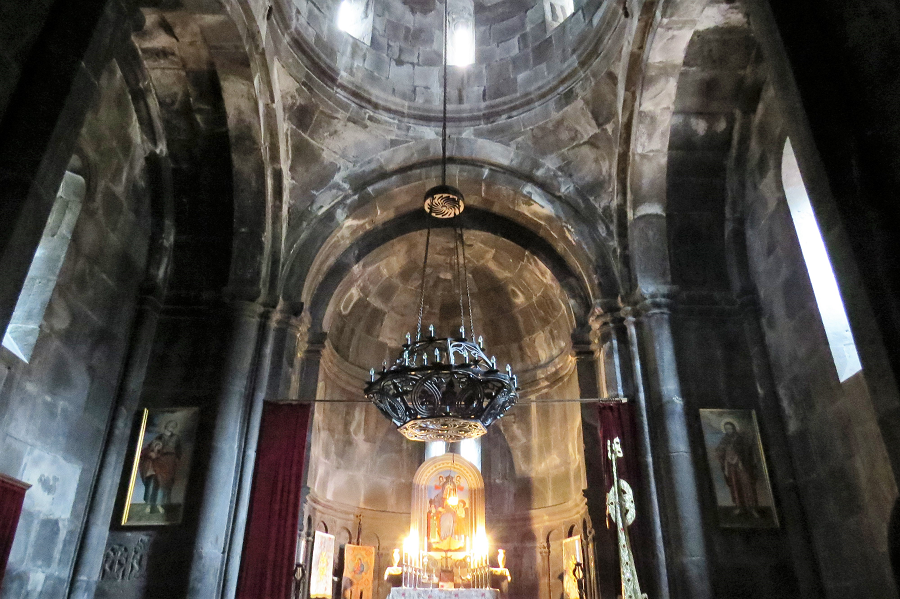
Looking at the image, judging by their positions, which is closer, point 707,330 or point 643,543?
point 643,543

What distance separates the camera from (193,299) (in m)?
9.44

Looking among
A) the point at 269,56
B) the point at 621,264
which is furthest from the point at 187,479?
the point at 621,264

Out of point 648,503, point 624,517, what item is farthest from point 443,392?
point 648,503

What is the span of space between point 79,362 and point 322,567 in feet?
17.3

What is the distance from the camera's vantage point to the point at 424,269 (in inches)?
384

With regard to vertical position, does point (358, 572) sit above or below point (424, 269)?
below

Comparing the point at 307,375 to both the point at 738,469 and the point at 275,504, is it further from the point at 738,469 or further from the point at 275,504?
the point at 738,469

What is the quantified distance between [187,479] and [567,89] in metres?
7.98

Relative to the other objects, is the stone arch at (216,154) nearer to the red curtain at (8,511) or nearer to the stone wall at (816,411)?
the red curtain at (8,511)

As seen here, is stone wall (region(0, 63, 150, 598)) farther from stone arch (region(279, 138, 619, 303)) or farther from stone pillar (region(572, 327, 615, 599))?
stone pillar (region(572, 327, 615, 599))

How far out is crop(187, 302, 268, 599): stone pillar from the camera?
7.65 meters

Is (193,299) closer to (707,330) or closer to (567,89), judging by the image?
(567,89)

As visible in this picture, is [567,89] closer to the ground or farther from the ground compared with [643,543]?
farther from the ground

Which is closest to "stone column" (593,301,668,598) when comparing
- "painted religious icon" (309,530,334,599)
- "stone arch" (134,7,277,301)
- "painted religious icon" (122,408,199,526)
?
"stone arch" (134,7,277,301)
